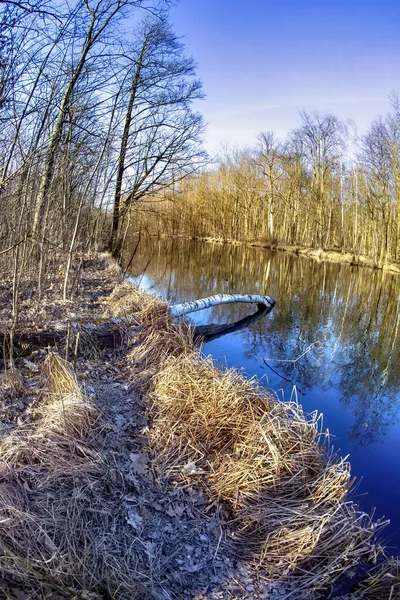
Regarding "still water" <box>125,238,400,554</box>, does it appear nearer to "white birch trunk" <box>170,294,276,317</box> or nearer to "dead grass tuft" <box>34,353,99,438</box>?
"white birch trunk" <box>170,294,276,317</box>

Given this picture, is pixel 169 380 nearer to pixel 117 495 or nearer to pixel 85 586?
pixel 117 495

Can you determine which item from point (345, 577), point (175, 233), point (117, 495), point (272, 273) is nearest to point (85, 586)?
point (117, 495)

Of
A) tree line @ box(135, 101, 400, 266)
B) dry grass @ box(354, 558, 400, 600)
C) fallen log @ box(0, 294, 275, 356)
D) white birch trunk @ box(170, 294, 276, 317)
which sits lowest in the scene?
dry grass @ box(354, 558, 400, 600)

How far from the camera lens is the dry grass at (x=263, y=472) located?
2.95 metres

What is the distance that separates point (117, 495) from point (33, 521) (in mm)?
732

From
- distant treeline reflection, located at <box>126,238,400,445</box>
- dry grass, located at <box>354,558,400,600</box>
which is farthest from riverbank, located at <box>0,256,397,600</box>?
distant treeline reflection, located at <box>126,238,400,445</box>

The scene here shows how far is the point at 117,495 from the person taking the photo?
314 cm

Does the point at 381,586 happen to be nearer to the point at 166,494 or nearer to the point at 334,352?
the point at 166,494

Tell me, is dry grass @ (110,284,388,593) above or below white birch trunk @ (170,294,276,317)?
below

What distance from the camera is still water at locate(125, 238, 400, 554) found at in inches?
199

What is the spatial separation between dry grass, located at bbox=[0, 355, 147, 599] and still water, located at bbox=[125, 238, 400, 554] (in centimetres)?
232

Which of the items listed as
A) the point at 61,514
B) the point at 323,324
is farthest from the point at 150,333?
the point at 323,324

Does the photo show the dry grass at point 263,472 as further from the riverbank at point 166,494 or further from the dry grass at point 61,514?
the dry grass at point 61,514

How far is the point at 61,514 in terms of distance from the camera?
2756 mm
